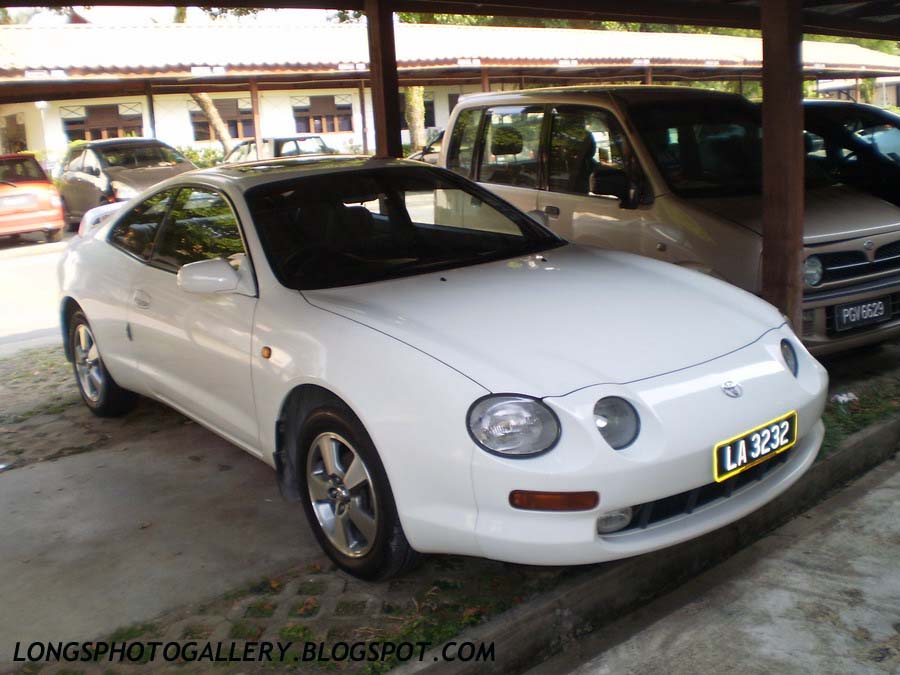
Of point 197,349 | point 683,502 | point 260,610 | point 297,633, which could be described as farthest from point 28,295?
point 683,502

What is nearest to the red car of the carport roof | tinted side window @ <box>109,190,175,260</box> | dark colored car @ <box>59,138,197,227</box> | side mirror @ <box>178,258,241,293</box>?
dark colored car @ <box>59,138,197,227</box>

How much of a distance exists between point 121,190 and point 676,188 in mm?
12772

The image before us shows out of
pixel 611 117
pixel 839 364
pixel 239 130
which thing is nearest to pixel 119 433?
pixel 611 117

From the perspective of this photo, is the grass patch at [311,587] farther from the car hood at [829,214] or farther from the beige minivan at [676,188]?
the car hood at [829,214]

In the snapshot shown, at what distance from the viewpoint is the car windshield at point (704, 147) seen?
6.09 metres

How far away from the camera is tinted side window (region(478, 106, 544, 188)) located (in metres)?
6.87

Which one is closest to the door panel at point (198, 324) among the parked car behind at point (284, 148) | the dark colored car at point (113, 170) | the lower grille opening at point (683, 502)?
the lower grille opening at point (683, 502)

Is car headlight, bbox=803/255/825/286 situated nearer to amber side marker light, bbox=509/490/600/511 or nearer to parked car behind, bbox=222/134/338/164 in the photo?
amber side marker light, bbox=509/490/600/511

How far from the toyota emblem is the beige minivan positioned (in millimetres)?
1897

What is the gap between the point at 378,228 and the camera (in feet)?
14.4

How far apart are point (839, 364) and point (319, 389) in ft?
12.9

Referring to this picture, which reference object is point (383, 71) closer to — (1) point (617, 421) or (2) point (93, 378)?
(2) point (93, 378)

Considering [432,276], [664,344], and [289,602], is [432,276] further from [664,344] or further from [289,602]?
[289,602]

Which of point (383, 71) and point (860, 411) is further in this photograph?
point (383, 71)
